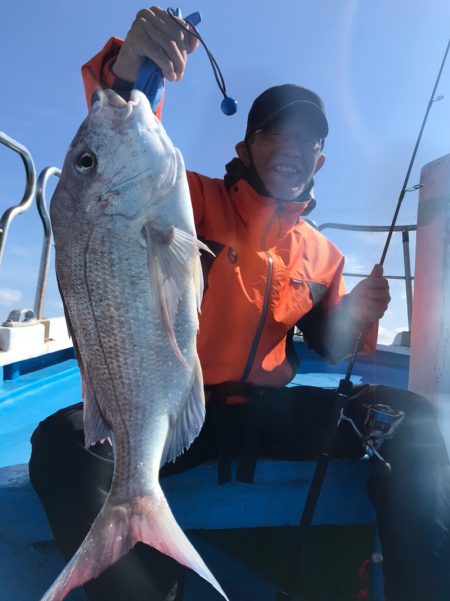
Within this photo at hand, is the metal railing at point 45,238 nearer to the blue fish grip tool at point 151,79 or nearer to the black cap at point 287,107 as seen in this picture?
the black cap at point 287,107

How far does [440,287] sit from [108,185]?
71.1 inches

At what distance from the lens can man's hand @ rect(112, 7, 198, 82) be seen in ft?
5.05

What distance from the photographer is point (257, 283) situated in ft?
7.29

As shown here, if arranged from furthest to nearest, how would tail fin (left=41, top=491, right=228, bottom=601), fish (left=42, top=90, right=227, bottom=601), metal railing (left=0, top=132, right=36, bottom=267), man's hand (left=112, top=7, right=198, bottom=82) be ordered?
metal railing (left=0, top=132, right=36, bottom=267) → man's hand (left=112, top=7, right=198, bottom=82) → fish (left=42, top=90, right=227, bottom=601) → tail fin (left=41, top=491, right=228, bottom=601)

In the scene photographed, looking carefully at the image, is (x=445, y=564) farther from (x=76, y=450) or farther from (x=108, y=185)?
(x=108, y=185)

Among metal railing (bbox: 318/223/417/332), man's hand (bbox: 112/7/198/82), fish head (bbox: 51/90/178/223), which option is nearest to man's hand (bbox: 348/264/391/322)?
fish head (bbox: 51/90/178/223)

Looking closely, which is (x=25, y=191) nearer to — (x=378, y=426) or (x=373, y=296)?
(x=373, y=296)

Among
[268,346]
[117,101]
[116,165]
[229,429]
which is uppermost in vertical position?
[117,101]

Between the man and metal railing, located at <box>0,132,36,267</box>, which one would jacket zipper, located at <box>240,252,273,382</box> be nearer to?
the man

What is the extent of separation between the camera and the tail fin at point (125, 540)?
1.24 m

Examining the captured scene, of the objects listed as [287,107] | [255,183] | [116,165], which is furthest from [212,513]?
[287,107]

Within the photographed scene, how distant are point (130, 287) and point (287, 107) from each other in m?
1.65

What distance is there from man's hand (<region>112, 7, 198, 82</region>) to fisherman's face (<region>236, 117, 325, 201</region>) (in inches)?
37.9

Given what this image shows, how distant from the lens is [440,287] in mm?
2354
